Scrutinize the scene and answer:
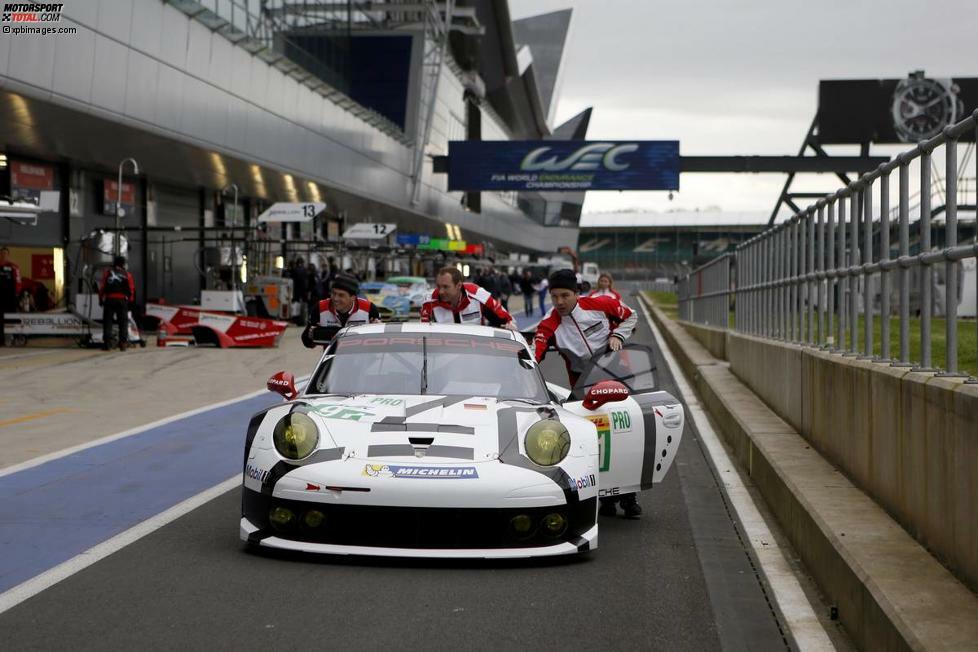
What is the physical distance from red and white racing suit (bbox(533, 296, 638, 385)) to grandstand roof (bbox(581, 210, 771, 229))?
470 feet

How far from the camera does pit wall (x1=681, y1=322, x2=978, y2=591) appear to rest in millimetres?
5074

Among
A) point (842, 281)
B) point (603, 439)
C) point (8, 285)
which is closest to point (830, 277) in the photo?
point (842, 281)

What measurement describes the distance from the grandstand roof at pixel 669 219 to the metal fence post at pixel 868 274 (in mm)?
144288

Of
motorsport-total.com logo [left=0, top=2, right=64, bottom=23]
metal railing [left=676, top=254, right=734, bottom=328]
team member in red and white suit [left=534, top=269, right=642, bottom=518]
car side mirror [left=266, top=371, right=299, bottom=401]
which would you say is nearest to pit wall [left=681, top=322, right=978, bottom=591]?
team member in red and white suit [left=534, top=269, right=642, bottom=518]

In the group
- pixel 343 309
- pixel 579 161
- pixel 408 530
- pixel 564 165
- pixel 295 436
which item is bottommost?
pixel 408 530

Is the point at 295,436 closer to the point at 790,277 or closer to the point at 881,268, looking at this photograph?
the point at 881,268

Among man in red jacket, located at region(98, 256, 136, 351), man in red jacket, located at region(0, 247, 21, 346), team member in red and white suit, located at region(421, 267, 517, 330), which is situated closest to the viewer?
team member in red and white suit, located at region(421, 267, 517, 330)

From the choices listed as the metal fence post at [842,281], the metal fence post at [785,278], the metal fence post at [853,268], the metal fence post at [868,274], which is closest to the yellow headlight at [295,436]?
the metal fence post at [868,274]

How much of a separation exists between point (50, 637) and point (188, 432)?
739cm

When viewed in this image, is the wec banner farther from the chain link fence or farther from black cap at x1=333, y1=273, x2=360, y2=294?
black cap at x1=333, y1=273, x2=360, y2=294

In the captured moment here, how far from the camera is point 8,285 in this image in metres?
23.8

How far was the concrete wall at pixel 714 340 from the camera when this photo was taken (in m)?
22.2

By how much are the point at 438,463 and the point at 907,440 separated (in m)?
2.21

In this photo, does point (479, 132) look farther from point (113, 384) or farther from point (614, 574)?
point (614, 574)
